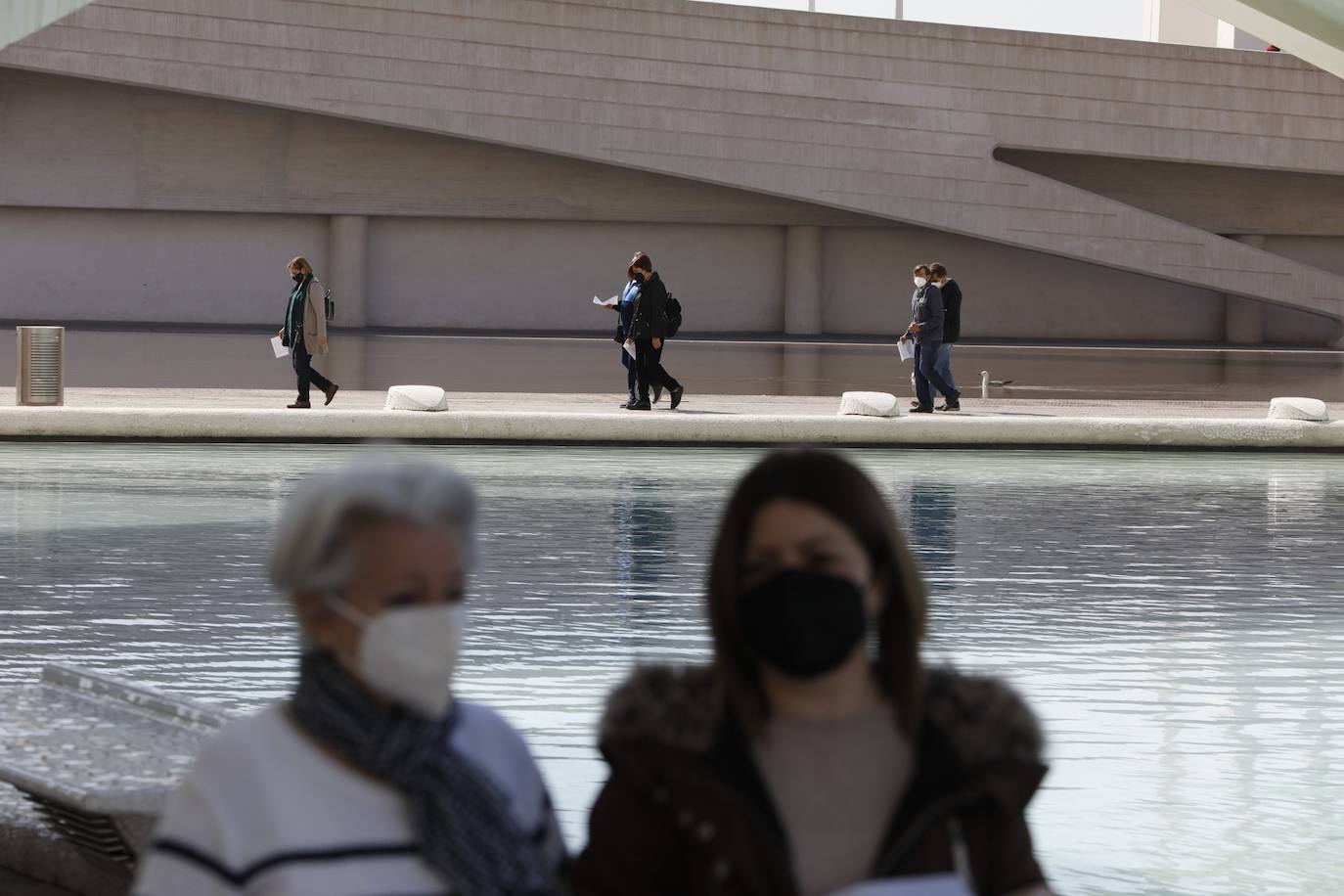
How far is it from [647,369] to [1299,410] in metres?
5.55

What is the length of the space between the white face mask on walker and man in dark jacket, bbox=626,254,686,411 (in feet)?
47.3

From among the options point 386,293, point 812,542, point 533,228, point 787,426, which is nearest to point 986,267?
point 533,228

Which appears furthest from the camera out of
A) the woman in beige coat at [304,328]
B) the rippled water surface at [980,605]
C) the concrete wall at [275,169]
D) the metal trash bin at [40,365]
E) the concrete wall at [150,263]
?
the concrete wall at [150,263]

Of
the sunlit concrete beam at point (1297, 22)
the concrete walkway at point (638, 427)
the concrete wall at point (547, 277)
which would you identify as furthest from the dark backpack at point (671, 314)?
the concrete wall at point (547, 277)

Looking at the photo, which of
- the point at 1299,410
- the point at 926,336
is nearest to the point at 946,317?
the point at 926,336

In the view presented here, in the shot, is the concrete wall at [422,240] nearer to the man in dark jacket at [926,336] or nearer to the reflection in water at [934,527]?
the man in dark jacket at [926,336]

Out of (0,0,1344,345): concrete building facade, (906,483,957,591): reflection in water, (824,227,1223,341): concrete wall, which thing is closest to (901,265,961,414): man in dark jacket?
(906,483,957,591): reflection in water

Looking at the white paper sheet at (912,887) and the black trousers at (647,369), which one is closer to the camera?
the white paper sheet at (912,887)

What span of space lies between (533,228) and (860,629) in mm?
34876

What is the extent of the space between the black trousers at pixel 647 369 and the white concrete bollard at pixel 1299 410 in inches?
203

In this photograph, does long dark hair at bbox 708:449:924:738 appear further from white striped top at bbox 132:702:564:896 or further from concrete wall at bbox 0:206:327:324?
concrete wall at bbox 0:206:327:324

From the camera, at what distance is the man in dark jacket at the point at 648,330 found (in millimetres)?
16297

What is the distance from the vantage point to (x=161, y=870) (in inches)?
67.8

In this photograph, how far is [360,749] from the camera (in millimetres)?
1729
